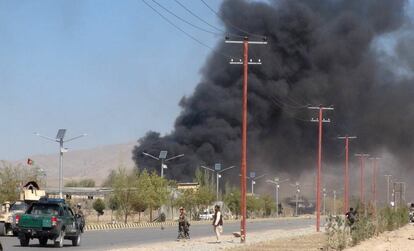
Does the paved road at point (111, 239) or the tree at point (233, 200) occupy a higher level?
the tree at point (233, 200)

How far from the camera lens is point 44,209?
30531mm

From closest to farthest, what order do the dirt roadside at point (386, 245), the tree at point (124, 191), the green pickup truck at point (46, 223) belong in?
the dirt roadside at point (386, 245), the green pickup truck at point (46, 223), the tree at point (124, 191)

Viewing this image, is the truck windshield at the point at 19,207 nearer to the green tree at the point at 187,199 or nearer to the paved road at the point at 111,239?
the paved road at the point at 111,239

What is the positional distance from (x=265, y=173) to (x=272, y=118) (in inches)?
610

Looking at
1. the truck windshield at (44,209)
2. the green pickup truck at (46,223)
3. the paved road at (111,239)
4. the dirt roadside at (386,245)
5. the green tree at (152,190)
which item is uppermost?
the green tree at (152,190)

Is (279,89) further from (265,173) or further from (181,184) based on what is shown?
(265,173)

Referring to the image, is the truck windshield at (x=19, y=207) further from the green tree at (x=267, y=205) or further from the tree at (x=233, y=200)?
the green tree at (x=267, y=205)

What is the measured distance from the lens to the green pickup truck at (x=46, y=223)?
97.7 ft

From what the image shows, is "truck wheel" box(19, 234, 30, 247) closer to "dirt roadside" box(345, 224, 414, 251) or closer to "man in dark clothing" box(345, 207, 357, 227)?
"dirt roadside" box(345, 224, 414, 251)

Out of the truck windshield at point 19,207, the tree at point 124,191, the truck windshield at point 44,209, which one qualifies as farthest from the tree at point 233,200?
the truck windshield at point 44,209

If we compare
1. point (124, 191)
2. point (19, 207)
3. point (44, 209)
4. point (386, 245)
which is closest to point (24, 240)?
point (44, 209)

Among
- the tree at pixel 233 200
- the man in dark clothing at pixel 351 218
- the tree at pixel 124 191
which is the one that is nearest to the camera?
the man in dark clothing at pixel 351 218

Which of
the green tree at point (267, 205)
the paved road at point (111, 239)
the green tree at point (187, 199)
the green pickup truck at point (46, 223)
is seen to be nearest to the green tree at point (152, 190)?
the green tree at point (187, 199)

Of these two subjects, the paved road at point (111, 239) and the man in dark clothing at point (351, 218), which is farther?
the man in dark clothing at point (351, 218)
